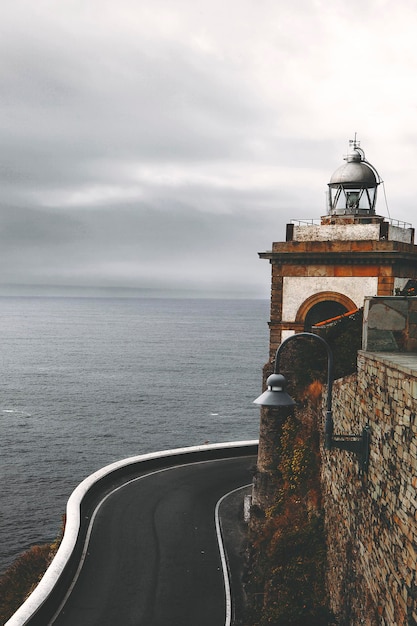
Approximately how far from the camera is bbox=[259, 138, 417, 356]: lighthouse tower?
2492 cm

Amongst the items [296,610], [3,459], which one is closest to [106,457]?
[3,459]

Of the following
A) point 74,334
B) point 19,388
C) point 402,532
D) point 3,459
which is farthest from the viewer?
point 74,334

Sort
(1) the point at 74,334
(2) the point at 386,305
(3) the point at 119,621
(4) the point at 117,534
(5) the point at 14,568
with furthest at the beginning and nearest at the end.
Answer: (1) the point at 74,334, (5) the point at 14,568, (4) the point at 117,534, (3) the point at 119,621, (2) the point at 386,305

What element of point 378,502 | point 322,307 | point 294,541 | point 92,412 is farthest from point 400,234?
point 92,412

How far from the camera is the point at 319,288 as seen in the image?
84.5ft

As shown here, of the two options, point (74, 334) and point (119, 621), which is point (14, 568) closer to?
point (119, 621)

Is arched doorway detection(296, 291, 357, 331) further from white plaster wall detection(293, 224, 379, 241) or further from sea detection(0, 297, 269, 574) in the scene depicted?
sea detection(0, 297, 269, 574)

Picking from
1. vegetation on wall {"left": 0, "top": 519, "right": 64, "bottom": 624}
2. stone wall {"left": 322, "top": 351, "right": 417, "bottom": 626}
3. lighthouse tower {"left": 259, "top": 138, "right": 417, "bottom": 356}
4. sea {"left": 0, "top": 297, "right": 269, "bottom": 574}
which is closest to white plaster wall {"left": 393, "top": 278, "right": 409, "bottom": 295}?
lighthouse tower {"left": 259, "top": 138, "right": 417, "bottom": 356}

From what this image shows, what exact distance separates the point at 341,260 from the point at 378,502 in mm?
16065

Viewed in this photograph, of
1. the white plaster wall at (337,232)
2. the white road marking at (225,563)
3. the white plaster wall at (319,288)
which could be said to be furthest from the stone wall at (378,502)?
the white plaster wall at (337,232)

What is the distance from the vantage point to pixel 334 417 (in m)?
15.4

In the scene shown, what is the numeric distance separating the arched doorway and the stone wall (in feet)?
36.3

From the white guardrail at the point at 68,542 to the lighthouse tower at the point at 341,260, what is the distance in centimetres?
1038

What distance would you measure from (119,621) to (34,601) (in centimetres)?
257
